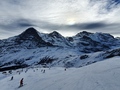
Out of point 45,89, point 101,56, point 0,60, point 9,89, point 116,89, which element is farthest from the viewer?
point 0,60

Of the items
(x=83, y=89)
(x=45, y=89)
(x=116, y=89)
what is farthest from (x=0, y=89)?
(x=116, y=89)

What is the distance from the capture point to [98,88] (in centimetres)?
1802

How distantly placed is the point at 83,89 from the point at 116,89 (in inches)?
160

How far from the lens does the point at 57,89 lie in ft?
70.9

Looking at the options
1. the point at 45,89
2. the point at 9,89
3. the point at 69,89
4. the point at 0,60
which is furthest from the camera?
the point at 0,60

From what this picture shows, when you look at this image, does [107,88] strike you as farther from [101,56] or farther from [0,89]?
[101,56]

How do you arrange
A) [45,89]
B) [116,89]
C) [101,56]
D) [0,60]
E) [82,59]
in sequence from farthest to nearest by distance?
[0,60] < [82,59] < [101,56] < [45,89] < [116,89]

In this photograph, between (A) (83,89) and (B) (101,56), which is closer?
(A) (83,89)

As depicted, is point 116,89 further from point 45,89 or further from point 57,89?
point 45,89

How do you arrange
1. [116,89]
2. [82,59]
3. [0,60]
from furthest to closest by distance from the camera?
1. [0,60]
2. [82,59]
3. [116,89]

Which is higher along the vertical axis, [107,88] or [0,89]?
[107,88]

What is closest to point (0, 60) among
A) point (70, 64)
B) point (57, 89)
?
point (70, 64)

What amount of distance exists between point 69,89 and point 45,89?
4.56 m

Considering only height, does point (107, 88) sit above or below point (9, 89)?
above
